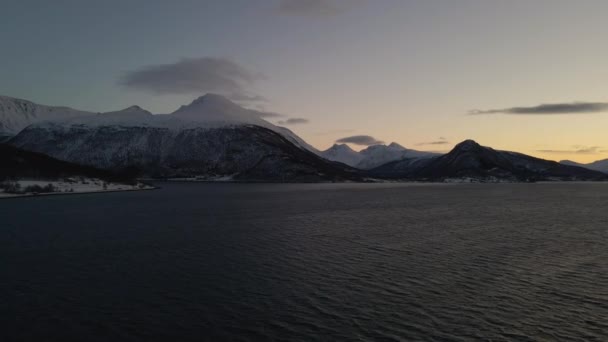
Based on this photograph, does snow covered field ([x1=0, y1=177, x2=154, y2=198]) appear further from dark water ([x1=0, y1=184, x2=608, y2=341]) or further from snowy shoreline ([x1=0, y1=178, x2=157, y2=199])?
dark water ([x1=0, y1=184, x2=608, y2=341])

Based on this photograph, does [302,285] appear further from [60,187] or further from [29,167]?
[29,167]

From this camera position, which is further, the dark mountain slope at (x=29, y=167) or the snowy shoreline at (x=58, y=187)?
the dark mountain slope at (x=29, y=167)

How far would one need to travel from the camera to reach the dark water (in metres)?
23.7

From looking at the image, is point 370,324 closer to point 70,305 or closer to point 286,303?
point 286,303

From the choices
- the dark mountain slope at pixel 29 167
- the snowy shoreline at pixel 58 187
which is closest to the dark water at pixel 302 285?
the snowy shoreline at pixel 58 187

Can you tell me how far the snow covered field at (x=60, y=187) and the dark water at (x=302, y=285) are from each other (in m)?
95.9

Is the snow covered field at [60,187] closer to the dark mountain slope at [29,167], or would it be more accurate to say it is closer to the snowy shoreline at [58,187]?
the snowy shoreline at [58,187]

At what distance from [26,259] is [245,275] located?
2376 centimetres

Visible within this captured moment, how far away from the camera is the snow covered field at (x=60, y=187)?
469ft

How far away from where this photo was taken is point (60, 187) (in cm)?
16025

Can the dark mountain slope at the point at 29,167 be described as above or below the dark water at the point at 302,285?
above

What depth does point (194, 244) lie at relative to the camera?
52.6 m

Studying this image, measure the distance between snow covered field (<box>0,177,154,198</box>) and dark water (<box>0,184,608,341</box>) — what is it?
9588 cm

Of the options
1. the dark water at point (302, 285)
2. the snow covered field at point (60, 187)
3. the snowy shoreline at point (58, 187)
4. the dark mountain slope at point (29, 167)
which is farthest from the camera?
the dark mountain slope at point (29, 167)
